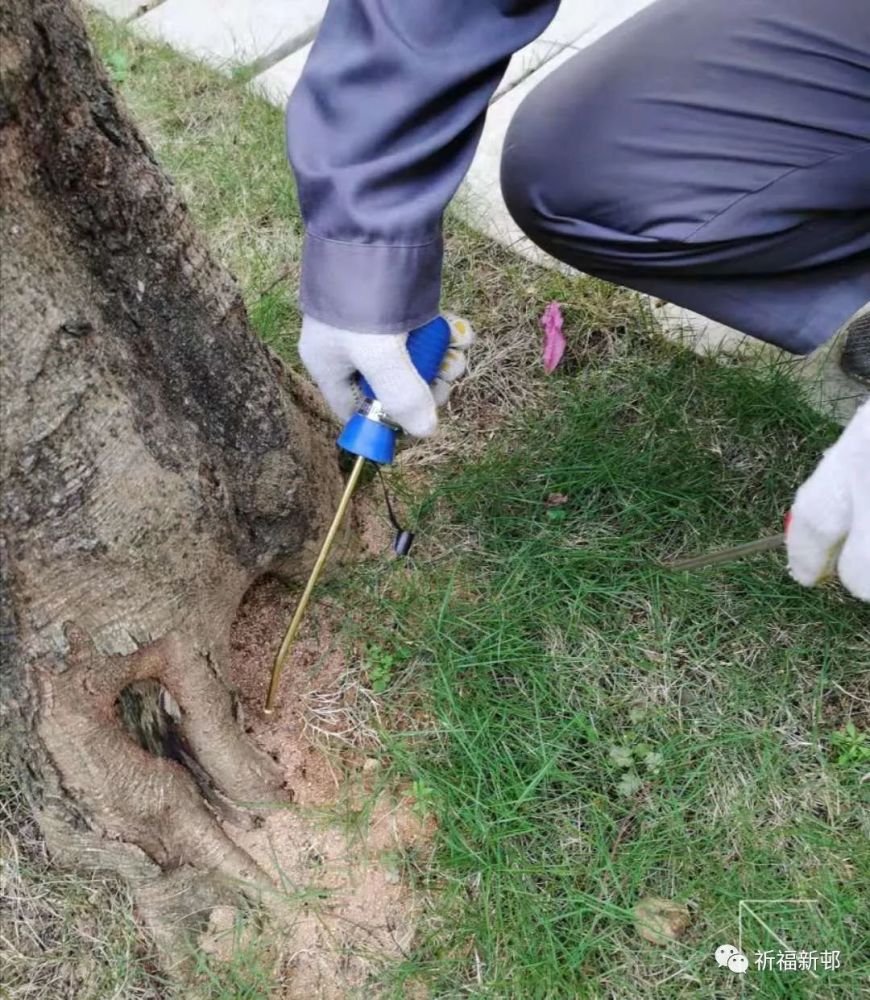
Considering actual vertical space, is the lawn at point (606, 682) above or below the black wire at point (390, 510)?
below

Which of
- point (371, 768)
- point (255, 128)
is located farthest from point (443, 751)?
point (255, 128)

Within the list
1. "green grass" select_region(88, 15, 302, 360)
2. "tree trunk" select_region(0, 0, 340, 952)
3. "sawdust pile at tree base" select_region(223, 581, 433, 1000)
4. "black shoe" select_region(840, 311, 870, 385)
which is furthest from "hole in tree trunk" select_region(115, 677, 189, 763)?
"black shoe" select_region(840, 311, 870, 385)

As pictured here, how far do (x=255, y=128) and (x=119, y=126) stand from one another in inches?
66.5

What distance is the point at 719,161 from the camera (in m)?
1.66

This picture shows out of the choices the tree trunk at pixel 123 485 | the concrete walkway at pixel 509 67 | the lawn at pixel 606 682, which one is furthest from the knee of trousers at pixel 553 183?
the tree trunk at pixel 123 485

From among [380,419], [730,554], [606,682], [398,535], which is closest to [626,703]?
[606,682]

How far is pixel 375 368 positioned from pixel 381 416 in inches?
3.5

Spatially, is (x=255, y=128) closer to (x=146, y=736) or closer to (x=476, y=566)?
(x=476, y=566)

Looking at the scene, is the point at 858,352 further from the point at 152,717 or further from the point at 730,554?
the point at 152,717

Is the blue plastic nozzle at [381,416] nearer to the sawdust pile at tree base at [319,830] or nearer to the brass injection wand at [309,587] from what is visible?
the brass injection wand at [309,587]

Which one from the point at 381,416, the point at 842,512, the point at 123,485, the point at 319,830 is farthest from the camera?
the point at 319,830

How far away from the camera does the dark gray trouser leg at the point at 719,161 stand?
5.31ft

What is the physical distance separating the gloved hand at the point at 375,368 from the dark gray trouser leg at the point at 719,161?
450 mm

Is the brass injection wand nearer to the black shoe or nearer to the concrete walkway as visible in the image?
the concrete walkway
